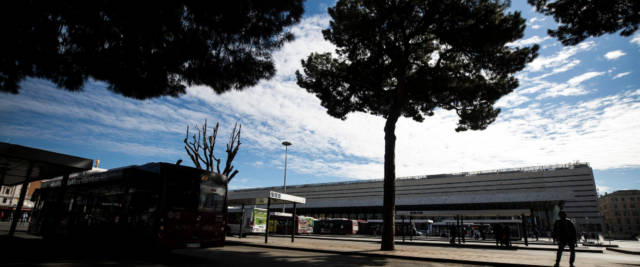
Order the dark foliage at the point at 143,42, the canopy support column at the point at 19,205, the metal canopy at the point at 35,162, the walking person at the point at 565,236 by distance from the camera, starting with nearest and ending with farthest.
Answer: the dark foliage at the point at 143,42 < the walking person at the point at 565,236 < the metal canopy at the point at 35,162 < the canopy support column at the point at 19,205

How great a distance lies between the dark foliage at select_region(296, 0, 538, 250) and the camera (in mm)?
13398

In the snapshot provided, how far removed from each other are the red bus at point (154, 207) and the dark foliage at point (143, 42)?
240 cm

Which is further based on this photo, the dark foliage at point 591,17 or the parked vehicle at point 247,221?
the parked vehicle at point 247,221

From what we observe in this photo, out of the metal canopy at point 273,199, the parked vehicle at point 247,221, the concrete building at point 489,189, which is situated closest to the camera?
the metal canopy at point 273,199

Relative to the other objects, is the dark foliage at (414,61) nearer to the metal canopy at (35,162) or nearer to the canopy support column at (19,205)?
the metal canopy at (35,162)

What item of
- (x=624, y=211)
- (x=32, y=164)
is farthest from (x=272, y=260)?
(x=624, y=211)

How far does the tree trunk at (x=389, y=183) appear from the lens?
43.7ft

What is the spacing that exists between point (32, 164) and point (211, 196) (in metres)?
6.54

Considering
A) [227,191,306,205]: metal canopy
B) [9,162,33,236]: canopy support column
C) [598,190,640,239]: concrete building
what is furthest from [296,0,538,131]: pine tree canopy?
[598,190,640,239]: concrete building

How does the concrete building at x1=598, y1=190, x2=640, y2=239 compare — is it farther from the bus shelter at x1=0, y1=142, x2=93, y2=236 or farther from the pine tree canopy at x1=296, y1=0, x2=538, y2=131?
the bus shelter at x1=0, y1=142, x2=93, y2=236

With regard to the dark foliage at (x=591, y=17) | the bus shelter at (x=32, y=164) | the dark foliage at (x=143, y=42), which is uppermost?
the dark foliage at (x=591, y=17)

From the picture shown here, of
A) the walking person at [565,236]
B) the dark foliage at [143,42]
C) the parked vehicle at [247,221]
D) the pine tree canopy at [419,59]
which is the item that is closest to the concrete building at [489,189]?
the parked vehicle at [247,221]

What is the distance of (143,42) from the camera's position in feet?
22.2

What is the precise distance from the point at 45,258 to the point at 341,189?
76.1 m
